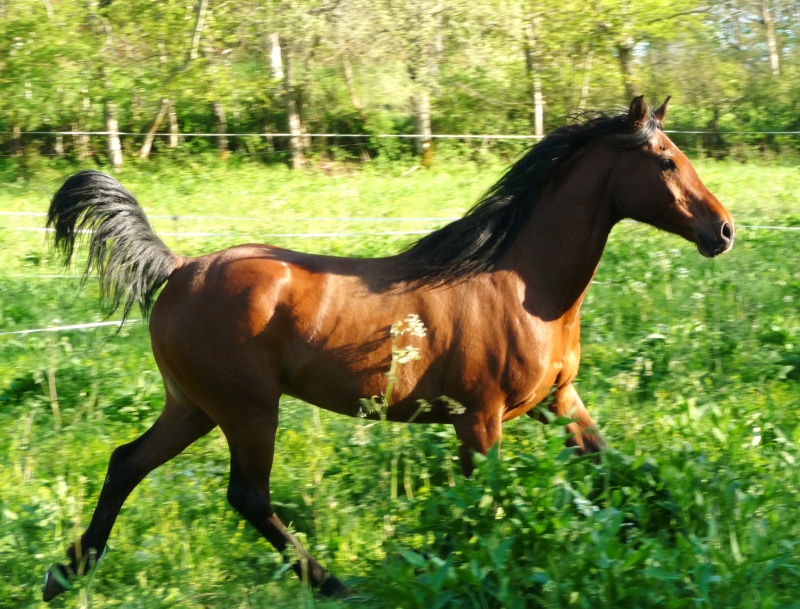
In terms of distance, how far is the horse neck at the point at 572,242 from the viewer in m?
4.71

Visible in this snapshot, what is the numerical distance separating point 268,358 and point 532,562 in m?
1.62

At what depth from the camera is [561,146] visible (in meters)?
4.80

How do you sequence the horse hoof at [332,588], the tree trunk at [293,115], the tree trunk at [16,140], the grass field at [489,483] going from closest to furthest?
the grass field at [489,483], the horse hoof at [332,588], the tree trunk at [16,140], the tree trunk at [293,115]

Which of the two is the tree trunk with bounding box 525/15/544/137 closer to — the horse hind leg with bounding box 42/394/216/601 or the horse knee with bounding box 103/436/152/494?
the horse hind leg with bounding box 42/394/216/601

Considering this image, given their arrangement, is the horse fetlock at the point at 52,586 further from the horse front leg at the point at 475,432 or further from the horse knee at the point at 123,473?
the horse front leg at the point at 475,432

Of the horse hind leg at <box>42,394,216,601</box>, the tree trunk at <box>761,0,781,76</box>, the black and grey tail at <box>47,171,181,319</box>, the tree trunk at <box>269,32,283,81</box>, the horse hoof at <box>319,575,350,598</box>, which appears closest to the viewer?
the horse hoof at <box>319,575,350,598</box>

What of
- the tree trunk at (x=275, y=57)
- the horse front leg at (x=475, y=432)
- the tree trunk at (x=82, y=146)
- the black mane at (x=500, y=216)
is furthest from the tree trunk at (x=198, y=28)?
the horse front leg at (x=475, y=432)

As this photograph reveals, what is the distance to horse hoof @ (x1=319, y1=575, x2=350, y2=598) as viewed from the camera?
4219mm

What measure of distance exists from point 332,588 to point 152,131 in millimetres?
16221

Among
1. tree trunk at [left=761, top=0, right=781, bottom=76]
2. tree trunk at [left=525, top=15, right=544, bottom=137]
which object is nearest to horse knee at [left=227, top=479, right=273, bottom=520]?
tree trunk at [left=525, top=15, right=544, bottom=137]

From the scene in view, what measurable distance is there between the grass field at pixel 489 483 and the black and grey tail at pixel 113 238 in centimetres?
105

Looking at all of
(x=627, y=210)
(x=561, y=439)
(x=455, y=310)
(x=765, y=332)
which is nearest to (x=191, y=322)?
(x=455, y=310)

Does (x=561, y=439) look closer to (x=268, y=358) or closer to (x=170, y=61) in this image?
(x=268, y=358)

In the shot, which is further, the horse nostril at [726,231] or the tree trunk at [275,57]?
the tree trunk at [275,57]
